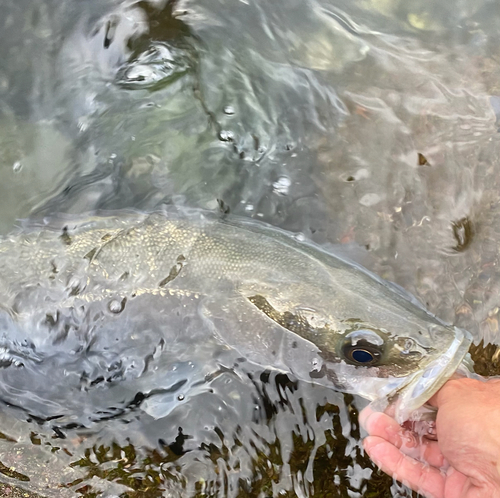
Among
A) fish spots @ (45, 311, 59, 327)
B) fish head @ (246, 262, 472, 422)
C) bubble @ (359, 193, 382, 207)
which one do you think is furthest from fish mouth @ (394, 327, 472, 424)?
fish spots @ (45, 311, 59, 327)

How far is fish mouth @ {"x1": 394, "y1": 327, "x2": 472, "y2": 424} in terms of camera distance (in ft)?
7.67

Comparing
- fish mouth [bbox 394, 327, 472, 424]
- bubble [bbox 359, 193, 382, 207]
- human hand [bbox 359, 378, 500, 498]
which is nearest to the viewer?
human hand [bbox 359, 378, 500, 498]

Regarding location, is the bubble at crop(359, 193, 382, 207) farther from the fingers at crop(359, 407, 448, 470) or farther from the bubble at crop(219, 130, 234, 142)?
the fingers at crop(359, 407, 448, 470)

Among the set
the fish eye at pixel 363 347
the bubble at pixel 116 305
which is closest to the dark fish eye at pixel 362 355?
the fish eye at pixel 363 347

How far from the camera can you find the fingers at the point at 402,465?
261 centimetres

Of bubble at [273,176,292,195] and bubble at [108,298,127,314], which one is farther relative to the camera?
bubble at [273,176,292,195]

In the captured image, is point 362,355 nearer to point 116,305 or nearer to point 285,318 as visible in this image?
point 285,318

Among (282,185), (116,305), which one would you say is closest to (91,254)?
(116,305)

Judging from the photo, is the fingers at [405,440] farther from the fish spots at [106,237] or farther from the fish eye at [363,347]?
the fish spots at [106,237]

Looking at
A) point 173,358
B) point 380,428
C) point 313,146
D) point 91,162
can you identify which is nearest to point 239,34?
point 313,146

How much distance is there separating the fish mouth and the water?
1.61 feet

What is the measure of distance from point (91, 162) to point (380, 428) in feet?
8.47

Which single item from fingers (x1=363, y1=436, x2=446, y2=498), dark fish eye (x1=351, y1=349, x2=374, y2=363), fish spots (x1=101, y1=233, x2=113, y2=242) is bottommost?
fingers (x1=363, y1=436, x2=446, y2=498)

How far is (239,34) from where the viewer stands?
11.5 ft
